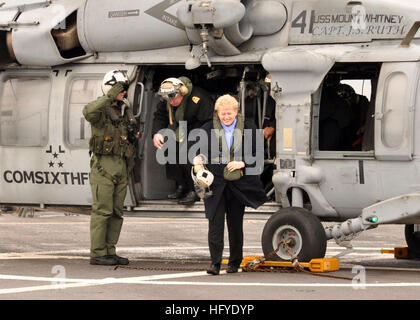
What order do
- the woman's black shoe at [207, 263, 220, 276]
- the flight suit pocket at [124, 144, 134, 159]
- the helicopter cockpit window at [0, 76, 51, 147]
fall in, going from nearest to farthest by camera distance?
the woman's black shoe at [207, 263, 220, 276], the flight suit pocket at [124, 144, 134, 159], the helicopter cockpit window at [0, 76, 51, 147]

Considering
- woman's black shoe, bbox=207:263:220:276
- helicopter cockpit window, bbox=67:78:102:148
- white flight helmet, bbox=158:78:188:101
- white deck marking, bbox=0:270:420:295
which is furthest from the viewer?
helicopter cockpit window, bbox=67:78:102:148

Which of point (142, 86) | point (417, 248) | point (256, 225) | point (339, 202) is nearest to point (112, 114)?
point (142, 86)

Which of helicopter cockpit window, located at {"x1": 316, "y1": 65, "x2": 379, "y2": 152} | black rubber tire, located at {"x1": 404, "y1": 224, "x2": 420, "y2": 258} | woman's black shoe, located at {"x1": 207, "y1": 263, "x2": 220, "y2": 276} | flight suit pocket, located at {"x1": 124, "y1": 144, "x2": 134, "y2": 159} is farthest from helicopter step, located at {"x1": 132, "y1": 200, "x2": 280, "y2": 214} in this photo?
black rubber tire, located at {"x1": 404, "y1": 224, "x2": 420, "y2": 258}

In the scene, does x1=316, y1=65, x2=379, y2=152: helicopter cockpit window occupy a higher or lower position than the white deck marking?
higher

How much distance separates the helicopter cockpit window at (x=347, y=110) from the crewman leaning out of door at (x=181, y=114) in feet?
Answer: 4.74

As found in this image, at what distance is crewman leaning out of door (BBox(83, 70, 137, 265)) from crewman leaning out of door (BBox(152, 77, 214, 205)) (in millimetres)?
438

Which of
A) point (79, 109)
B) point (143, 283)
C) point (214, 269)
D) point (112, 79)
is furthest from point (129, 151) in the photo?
point (143, 283)

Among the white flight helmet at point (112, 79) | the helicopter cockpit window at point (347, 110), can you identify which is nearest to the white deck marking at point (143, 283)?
the helicopter cockpit window at point (347, 110)

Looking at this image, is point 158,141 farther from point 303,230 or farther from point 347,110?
point 347,110

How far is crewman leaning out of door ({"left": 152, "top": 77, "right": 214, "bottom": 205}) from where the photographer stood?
13445mm

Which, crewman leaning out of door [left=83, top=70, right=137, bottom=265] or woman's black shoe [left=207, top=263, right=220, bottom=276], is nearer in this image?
woman's black shoe [left=207, top=263, right=220, bottom=276]

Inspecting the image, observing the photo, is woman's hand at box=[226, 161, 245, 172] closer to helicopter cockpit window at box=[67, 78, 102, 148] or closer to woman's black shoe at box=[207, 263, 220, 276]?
woman's black shoe at box=[207, 263, 220, 276]

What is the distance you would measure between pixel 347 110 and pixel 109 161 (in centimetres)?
299

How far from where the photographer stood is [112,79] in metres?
13.5
